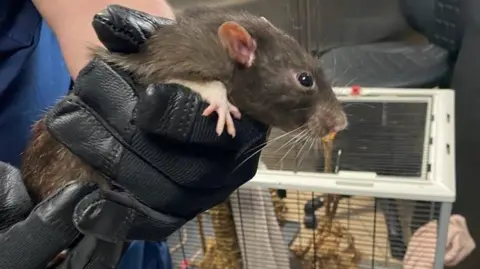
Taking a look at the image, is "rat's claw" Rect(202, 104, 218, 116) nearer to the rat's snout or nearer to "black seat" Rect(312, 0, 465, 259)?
the rat's snout

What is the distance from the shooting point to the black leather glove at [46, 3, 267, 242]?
0.64 m

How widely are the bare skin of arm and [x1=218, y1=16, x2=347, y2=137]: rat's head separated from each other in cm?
18

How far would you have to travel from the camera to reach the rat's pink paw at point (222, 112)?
640 mm

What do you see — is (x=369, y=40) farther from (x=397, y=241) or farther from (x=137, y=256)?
(x=137, y=256)

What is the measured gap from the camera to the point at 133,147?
654 millimetres

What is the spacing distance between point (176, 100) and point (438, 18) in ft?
5.31

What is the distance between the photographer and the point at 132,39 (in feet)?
2.26

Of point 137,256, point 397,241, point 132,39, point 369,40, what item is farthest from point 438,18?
point 132,39

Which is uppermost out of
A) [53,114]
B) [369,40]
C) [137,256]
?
[53,114]

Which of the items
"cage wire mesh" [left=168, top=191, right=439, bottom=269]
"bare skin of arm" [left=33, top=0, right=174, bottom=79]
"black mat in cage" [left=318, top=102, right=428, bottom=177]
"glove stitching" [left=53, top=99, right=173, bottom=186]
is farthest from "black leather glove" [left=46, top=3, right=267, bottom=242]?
"black mat in cage" [left=318, top=102, right=428, bottom=177]

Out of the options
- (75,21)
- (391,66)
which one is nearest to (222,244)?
(75,21)

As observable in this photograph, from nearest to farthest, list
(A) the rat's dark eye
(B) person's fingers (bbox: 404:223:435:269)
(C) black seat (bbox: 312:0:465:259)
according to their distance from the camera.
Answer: (A) the rat's dark eye
(B) person's fingers (bbox: 404:223:435:269)
(C) black seat (bbox: 312:0:465:259)

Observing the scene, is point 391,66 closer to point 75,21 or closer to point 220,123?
point 75,21

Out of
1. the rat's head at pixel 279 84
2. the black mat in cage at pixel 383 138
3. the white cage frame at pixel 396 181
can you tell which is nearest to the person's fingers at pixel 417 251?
the white cage frame at pixel 396 181
